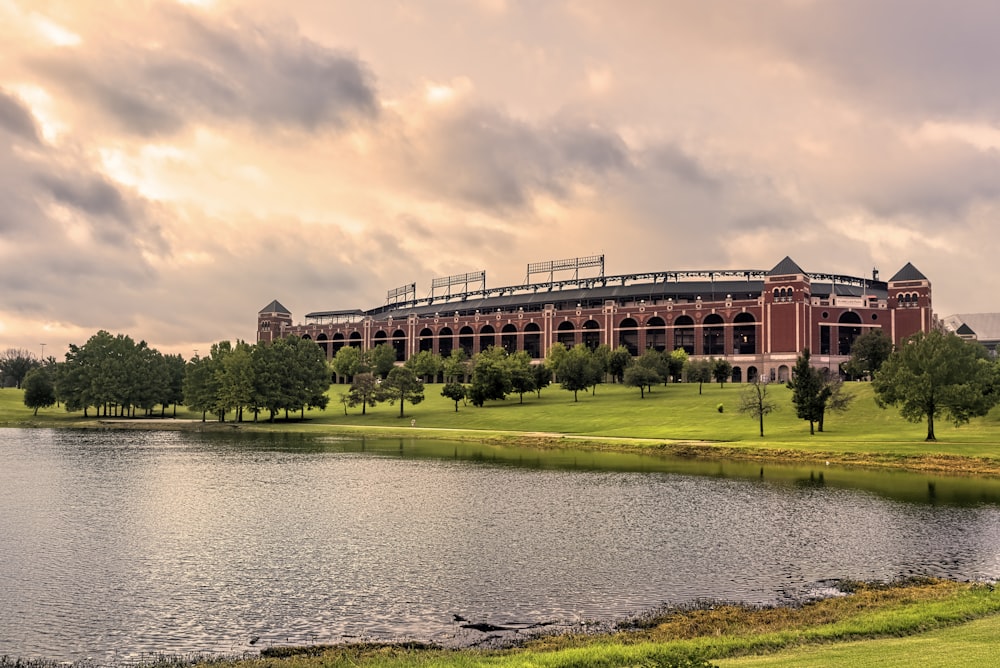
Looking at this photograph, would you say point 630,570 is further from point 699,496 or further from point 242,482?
point 242,482

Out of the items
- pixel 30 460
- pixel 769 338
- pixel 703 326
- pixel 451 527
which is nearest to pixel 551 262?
pixel 703 326

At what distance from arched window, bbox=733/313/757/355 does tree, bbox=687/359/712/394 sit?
81.3 ft

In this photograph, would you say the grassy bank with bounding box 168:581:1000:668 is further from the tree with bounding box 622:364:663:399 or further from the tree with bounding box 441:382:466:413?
the tree with bounding box 441:382:466:413

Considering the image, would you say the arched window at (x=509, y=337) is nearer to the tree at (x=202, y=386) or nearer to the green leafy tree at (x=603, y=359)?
the green leafy tree at (x=603, y=359)

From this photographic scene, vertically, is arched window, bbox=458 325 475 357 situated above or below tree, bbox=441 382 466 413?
above

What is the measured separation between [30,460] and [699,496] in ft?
190

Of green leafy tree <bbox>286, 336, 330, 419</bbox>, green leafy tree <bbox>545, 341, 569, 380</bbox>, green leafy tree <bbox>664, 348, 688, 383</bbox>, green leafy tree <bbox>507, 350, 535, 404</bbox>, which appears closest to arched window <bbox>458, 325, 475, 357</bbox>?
green leafy tree <bbox>545, 341, 569, 380</bbox>

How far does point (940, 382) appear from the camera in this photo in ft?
238

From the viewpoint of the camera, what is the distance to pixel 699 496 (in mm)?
47281

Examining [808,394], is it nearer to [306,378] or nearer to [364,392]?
[364,392]

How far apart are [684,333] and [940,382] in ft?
292

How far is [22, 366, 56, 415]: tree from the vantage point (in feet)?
449

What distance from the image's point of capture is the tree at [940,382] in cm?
7162

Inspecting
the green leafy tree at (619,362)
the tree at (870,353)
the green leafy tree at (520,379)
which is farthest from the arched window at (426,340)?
the tree at (870,353)
